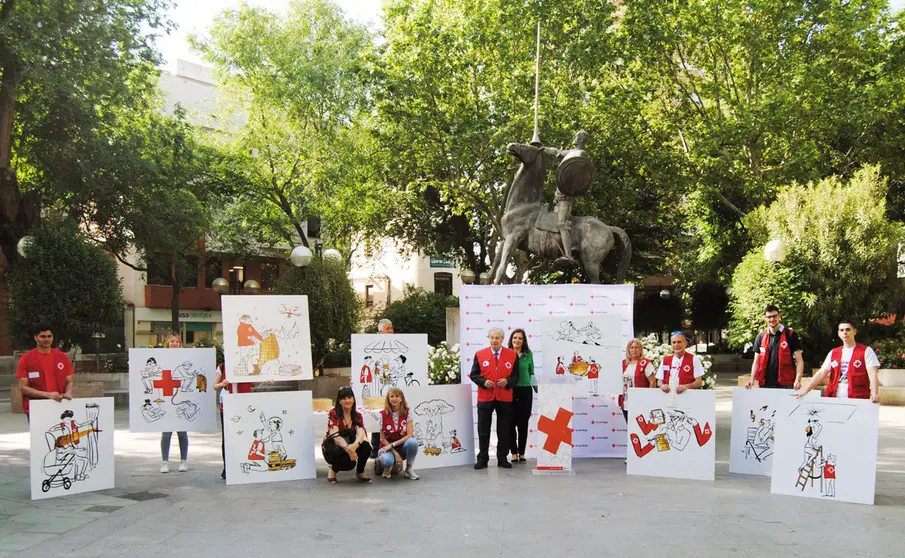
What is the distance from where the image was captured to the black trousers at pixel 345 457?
858 centimetres

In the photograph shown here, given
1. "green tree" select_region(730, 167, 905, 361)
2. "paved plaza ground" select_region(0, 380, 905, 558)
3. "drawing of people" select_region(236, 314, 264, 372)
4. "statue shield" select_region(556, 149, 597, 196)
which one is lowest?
"paved plaza ground" select_region(0, 380, 905, 558)

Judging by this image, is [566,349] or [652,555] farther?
[566,349]

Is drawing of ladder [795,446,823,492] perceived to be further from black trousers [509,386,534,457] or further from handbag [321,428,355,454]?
handbag [321,428,355,454]

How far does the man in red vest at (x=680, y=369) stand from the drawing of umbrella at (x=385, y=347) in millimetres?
3383

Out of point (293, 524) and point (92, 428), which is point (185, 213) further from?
point (293, 524)

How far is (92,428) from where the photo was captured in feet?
27.4

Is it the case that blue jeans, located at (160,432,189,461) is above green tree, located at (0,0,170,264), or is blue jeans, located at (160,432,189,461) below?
below

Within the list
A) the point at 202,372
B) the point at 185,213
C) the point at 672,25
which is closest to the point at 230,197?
the point at 185,213

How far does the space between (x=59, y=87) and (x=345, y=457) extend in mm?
13747

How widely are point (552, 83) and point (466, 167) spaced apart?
3786 millimetres

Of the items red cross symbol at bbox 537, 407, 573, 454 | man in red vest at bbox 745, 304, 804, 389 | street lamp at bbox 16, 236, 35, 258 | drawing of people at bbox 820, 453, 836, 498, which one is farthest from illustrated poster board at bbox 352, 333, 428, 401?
street lamp at bbox 16, 236, 35, 258

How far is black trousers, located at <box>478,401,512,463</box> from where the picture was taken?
964cm

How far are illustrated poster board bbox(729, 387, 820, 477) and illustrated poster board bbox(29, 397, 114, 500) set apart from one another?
6.73m

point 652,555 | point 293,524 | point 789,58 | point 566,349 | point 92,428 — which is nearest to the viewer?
point 652,555
